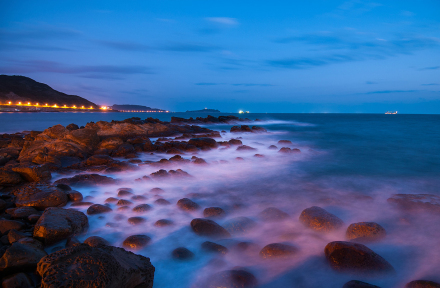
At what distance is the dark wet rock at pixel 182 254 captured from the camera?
3.73 metres

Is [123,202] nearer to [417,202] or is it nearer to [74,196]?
[74,196]

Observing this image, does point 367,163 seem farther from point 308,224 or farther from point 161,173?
point 161,173

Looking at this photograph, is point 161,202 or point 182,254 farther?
point 161,202

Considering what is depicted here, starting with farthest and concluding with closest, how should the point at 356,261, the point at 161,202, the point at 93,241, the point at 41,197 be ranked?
1. the point at 161,202
2. the point at 41,197
3. the point at 93,241
4. the point at 356,261

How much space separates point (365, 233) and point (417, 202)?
100.0 inches

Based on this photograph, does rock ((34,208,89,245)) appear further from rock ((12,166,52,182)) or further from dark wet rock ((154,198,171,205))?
rock ((12,166,52,182))

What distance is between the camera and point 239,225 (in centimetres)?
466

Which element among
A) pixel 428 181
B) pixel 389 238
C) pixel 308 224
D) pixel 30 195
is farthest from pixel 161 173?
pixel 428 181

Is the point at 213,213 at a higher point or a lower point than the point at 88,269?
lower

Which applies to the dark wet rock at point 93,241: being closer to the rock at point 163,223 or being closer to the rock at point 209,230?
the rock at point 163,223

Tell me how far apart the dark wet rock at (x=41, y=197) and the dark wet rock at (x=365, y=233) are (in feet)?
18.6

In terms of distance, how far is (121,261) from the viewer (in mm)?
2627

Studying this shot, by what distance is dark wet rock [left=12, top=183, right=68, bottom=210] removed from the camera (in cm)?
480

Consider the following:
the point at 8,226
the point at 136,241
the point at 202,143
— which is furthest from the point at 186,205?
the point at 202,143
